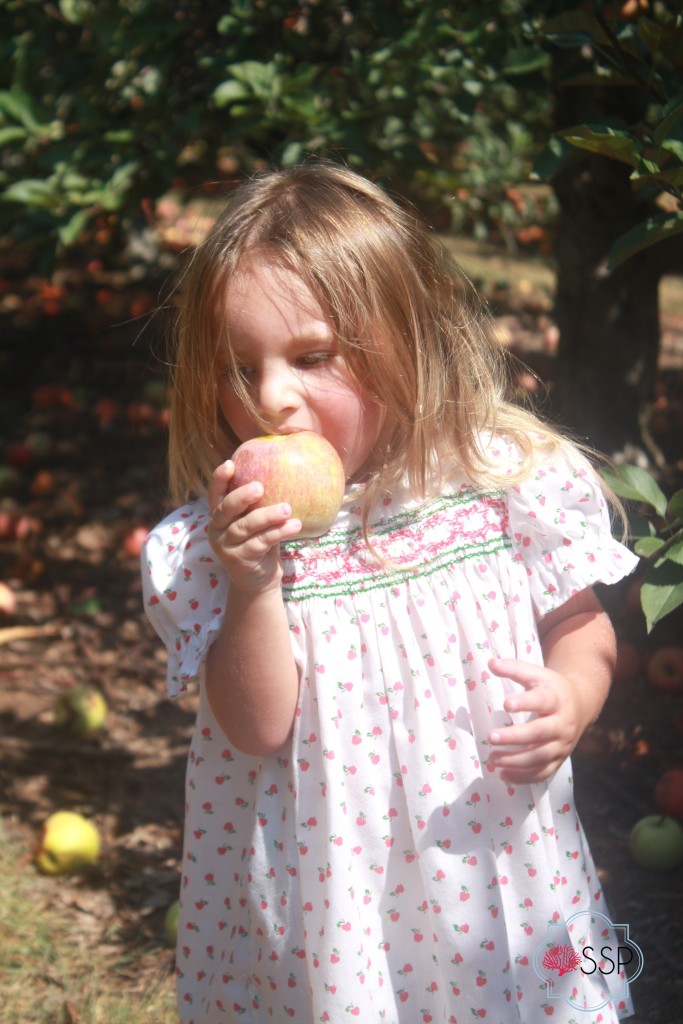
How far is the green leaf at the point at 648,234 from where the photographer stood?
165cm

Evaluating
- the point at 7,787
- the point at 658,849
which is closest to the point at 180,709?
the point at 7,787

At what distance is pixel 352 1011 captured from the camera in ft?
4.85

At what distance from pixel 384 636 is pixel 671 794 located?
1120mm

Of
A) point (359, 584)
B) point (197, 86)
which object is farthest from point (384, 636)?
point (197, 86)

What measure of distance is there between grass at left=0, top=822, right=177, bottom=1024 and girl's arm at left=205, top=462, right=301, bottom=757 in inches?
34.3

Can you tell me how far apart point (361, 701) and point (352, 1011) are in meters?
0.44

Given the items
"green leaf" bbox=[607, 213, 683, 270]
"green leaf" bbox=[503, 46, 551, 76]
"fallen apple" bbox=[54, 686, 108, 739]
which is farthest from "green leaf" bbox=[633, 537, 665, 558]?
"fallen apple" bbox=[54, 686, 108, 739]

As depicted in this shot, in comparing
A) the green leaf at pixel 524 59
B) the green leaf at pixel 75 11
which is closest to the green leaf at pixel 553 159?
the green leaf at pixel 524 59

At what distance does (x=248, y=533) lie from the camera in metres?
1.33

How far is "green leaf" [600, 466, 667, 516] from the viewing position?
1.74 metres

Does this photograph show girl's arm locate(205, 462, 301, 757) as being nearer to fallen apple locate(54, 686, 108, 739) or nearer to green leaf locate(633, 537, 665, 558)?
green leaf locate(633, 537, 665, 558)

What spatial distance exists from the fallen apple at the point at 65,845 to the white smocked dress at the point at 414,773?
928mm

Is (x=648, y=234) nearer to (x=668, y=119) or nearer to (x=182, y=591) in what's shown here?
(x=668, y=119)

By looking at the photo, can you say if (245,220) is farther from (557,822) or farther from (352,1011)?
(352,1011)
